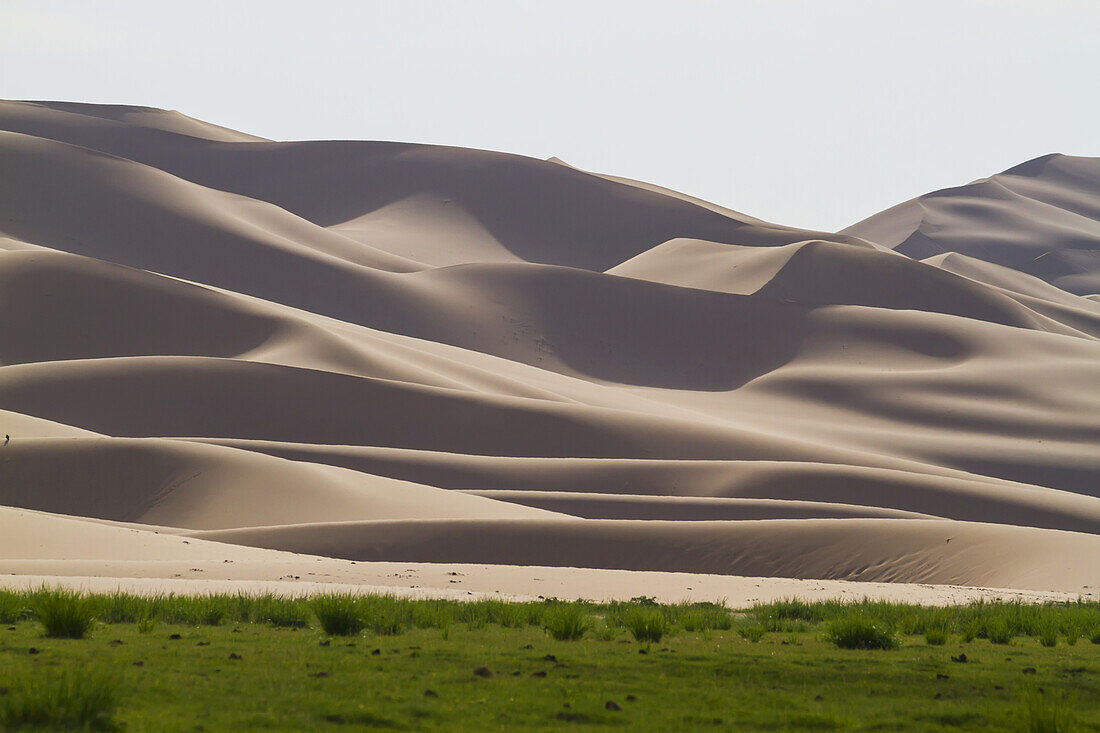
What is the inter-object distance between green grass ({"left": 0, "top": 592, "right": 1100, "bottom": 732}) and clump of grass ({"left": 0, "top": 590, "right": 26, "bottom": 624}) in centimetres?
8

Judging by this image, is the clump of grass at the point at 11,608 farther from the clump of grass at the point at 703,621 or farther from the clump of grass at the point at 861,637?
the clump of grass at the point at 861,637

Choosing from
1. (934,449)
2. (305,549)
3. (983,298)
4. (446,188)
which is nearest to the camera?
(305,549)

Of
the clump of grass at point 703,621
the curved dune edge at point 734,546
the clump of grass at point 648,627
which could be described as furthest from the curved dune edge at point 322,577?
the clump of grass at point 648,627

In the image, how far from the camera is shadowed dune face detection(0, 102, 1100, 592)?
31.1m

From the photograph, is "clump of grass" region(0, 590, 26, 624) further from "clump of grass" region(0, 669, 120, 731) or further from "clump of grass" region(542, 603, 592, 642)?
"clump of grass" region(542, 603, 592, 642)

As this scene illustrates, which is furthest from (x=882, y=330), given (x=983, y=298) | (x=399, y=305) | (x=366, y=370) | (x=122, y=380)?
(x=122, y=380)

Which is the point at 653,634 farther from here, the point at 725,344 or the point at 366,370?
Result: the point at 725,344

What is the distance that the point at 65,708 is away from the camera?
6.85 m

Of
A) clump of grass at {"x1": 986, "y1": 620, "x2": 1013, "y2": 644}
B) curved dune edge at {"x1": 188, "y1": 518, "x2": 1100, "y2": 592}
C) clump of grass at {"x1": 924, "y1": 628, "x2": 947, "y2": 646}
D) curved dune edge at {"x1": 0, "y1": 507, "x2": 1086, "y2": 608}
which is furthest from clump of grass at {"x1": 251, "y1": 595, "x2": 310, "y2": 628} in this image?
curved dune edge at {"x1": 188, "y1": 518, "x2": 1100, "y2": 592}

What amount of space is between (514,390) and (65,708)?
6016cm

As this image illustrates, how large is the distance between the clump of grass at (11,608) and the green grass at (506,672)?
0.08 metres

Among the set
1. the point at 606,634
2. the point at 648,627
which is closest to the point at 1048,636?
the point at 648,627

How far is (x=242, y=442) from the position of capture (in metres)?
45.5

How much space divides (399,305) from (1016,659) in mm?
85969
